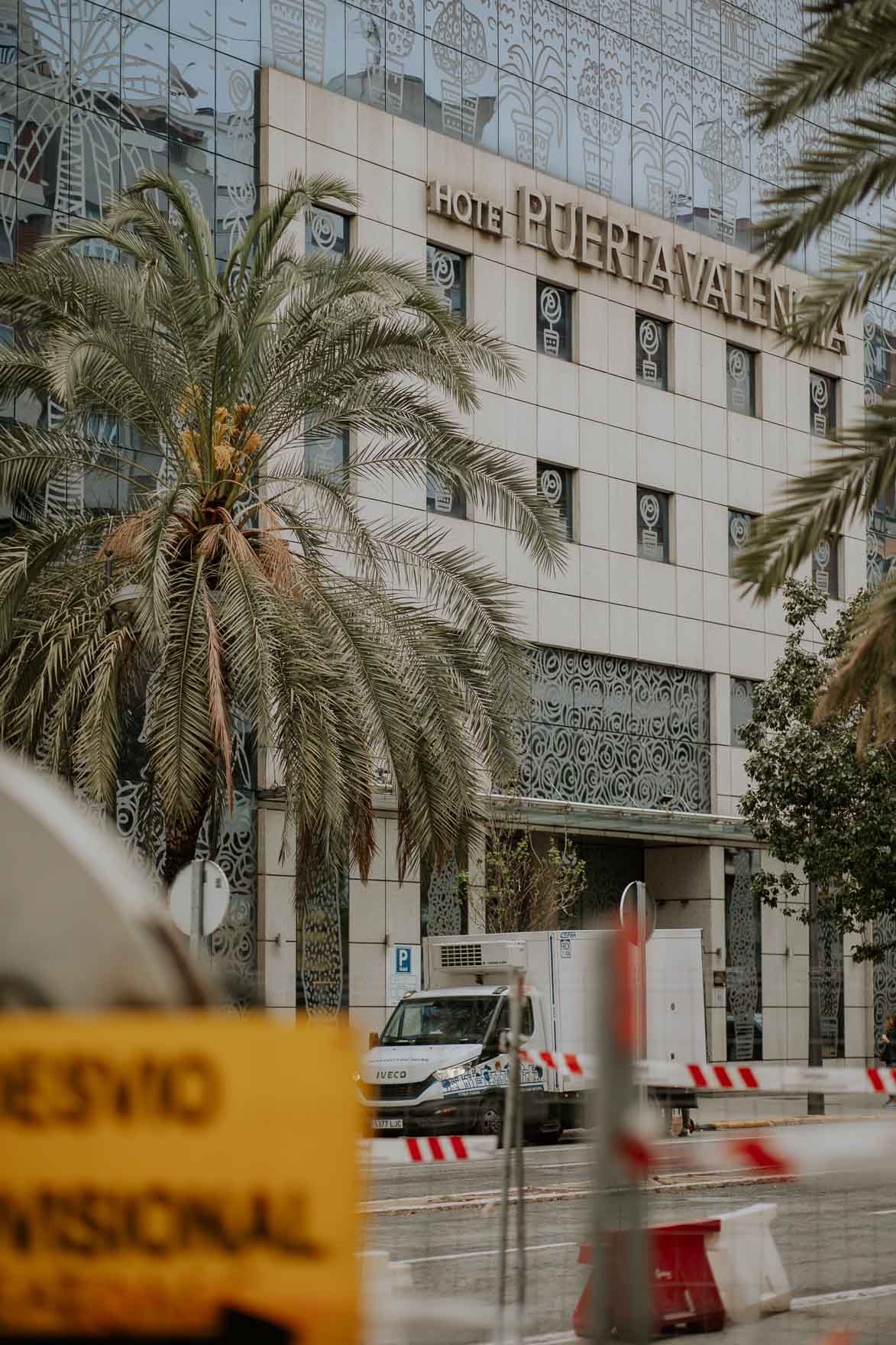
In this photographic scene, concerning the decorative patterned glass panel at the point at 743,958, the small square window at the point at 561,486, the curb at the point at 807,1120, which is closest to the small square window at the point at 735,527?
the small square window at the point at 561,486

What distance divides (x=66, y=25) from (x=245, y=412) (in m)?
12.2

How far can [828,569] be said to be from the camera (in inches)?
1715

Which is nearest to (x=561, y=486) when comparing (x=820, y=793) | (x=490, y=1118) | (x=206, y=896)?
(x=820, y=793)

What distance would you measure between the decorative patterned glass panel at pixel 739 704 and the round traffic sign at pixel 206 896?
75.6 feet

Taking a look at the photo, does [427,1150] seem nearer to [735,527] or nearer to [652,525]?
[652,525]

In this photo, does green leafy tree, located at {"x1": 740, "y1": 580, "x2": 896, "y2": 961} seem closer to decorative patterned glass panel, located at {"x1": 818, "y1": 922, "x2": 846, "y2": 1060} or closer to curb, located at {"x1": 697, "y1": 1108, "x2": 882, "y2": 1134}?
decorative patterned glass panel, located at {"x1": 818, "y1": 922, "x2": 846, "y2": 1060}

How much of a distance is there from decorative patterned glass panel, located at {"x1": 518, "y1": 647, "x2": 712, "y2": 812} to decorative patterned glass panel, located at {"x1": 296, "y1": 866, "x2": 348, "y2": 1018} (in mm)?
4700

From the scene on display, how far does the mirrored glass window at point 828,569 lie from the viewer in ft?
140

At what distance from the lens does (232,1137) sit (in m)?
2.43

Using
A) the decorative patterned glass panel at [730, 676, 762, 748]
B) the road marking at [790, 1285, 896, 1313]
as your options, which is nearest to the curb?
the road marking at [790, 1285, 896, 1313]

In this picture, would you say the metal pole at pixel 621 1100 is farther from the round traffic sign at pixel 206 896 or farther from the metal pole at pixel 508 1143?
the round traffic sign at pixel 206 896

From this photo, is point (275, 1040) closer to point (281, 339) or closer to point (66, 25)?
point (281, 339)

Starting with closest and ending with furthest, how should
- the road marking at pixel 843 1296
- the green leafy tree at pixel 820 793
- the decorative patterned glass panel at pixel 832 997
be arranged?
the road marking at pixel 843 1296, the green leafy tree at pixel 820 793, the decorative patterned glass panel at pixel 832 997

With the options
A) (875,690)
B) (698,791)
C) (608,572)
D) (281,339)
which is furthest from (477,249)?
(875,690)
